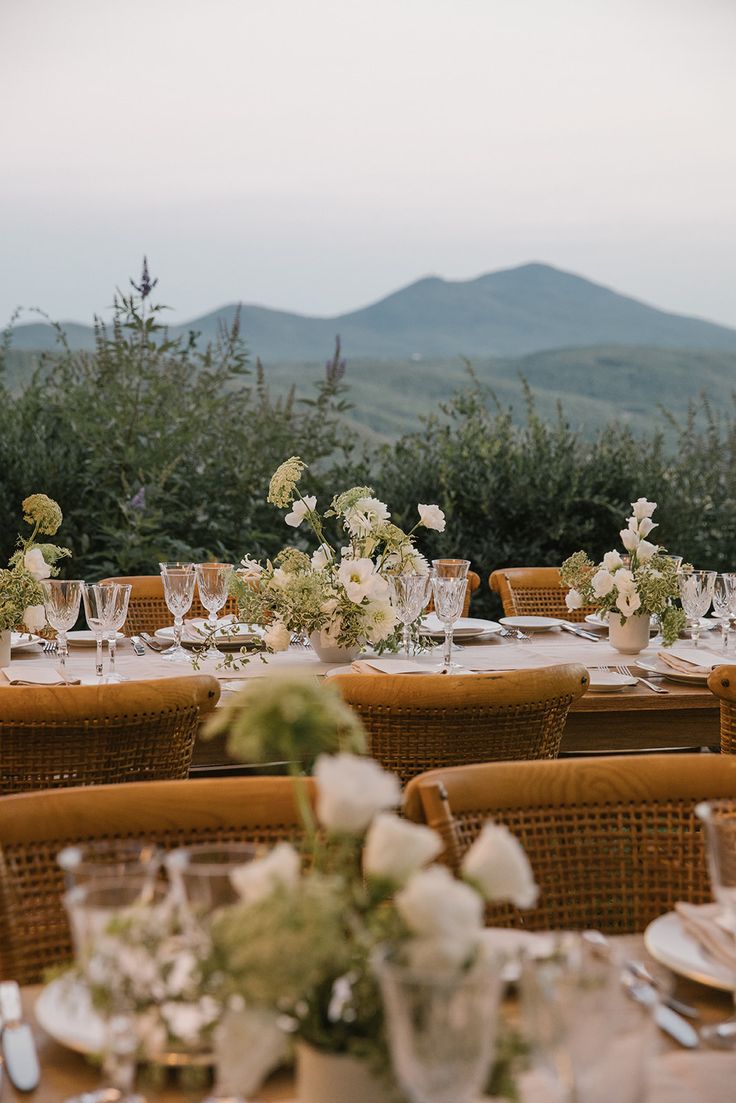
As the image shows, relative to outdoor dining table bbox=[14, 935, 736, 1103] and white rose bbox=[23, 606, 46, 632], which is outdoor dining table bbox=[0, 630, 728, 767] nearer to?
white rose bbox=[23, 606, 46, 632]

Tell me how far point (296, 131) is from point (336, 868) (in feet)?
22.4

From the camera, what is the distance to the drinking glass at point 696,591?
3.35 m

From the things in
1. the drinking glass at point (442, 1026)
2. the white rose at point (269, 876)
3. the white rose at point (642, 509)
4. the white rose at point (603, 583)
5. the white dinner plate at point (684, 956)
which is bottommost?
the white rose at point (603, 583)

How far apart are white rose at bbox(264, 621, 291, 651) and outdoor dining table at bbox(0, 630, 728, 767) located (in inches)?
2.6

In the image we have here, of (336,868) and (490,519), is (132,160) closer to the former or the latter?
(490,519)

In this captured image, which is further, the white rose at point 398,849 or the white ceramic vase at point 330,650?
the white ceramic vase at point 330,650

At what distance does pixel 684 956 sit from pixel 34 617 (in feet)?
7.11

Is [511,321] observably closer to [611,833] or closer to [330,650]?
[330,650]

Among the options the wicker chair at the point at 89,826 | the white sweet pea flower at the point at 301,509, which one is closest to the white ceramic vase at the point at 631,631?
the white sweet pea flower at the point at 301,509

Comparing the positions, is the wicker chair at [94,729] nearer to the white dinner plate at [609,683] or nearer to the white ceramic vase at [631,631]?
the white dinner plate at [609,683]

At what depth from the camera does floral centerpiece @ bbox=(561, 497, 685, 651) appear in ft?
11.0

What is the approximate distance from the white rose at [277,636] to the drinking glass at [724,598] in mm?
1133

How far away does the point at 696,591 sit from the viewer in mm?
3383

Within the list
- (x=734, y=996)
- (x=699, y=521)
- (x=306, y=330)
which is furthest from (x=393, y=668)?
(x=306, y=330)
